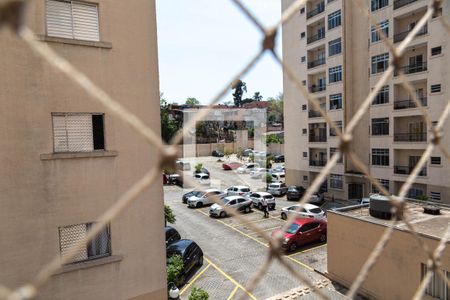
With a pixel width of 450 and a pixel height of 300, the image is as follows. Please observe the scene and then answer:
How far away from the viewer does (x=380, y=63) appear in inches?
893

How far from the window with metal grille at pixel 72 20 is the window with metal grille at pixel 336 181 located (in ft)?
75.2

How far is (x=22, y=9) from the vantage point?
101 centimetres

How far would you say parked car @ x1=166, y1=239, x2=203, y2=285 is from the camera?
12610 mm

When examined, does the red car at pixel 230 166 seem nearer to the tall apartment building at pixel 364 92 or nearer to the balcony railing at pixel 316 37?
the tall apartment building at pixel 364 92

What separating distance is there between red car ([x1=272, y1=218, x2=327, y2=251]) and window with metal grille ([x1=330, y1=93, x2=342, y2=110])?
1181 centimetres

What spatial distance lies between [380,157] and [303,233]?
35.9 feet

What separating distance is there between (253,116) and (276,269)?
44042 millimetres

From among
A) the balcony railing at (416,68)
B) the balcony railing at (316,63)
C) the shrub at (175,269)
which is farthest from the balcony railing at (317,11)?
the shrub at (175,269)

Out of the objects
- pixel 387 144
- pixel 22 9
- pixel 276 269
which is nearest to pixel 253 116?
pixel 387 144

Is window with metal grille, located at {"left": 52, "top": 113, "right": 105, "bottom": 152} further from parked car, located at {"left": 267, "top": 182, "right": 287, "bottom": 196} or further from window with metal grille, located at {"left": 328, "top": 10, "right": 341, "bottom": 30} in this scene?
window with metal grille, located at {"left": 328, "top": 10, "right": 341, "bottom": 30}

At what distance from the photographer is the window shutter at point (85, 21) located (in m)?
6.08

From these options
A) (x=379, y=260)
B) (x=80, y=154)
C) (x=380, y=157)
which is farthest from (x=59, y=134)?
(x=380, y=157)

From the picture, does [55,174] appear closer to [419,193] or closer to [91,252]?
[91,252]

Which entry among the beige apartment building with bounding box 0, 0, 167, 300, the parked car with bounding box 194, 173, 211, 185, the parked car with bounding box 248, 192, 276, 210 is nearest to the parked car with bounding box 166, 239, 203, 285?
the beige apartment building with bounding box 0, 0, 167, 300
